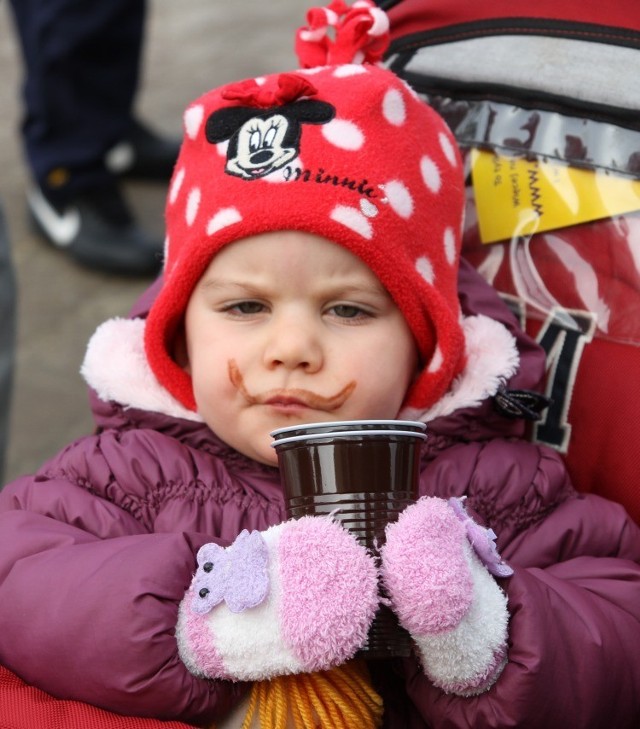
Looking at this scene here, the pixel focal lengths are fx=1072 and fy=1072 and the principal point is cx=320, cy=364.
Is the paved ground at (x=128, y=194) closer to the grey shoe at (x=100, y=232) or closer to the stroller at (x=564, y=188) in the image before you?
the grey shoe at (x=100, y=232)

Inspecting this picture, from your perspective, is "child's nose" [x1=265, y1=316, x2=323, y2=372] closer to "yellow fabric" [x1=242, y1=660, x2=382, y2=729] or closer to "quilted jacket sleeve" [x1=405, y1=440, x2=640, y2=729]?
"quilted jacket sleeve" [x1=405, y1=440, x2=640, y2=729]

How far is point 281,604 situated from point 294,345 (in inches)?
16.5

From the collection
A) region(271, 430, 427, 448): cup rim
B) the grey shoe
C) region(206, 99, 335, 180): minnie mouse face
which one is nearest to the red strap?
region(271, 430, 427, 448): cup rim

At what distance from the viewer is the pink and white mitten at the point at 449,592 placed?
126 centimetres

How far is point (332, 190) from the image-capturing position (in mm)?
1645

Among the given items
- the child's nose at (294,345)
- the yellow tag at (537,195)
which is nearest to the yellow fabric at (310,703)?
the child's nose at (294,345)

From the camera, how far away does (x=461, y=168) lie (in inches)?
73.8

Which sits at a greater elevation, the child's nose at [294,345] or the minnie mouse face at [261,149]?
the minnie mouse face at [261,149]

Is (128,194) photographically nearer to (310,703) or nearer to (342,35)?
(342,35)

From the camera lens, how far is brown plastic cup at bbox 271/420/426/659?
1276 mm

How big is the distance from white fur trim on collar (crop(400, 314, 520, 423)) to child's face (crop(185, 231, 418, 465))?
0.29 feet

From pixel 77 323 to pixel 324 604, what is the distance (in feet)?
8.14

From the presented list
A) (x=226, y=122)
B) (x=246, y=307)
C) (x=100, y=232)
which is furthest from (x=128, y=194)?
(x=246, y=307)

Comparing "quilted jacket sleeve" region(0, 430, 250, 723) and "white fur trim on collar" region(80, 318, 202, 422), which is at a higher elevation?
"white fur trim on collar" region(80, 318, 202, 422)
